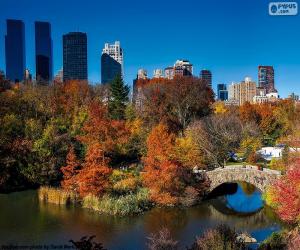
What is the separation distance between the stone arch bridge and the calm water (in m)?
2.05

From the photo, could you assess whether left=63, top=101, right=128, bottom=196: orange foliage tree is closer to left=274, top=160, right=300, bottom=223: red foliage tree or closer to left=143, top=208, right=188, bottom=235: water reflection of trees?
left=143, top=208, right=188, bottom=235: water reflection of trees

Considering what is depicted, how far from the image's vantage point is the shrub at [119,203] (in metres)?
36.0

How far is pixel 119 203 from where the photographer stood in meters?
36.5

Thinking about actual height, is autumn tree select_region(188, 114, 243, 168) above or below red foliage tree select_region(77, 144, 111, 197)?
above

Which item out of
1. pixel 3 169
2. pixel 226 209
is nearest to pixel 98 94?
pixel 3 169

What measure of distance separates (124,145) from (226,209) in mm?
18594

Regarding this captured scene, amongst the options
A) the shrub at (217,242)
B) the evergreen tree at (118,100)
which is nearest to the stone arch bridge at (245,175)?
the shrub at (217,242)

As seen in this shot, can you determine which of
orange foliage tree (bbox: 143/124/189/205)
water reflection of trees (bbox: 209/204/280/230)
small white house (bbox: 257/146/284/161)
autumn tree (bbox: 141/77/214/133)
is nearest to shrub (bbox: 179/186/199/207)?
orange foliage tree (bbox: 143/124/189/205)

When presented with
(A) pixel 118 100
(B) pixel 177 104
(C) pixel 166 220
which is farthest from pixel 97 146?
(A) pixel 118 100

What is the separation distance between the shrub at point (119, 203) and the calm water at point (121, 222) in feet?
2.56

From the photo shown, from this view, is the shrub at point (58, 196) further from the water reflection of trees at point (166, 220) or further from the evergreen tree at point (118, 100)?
the evergreen tree at point (118, 100)

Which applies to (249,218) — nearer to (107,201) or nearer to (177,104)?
(107,201)

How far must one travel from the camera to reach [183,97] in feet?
199

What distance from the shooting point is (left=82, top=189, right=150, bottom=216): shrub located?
36.0 m
